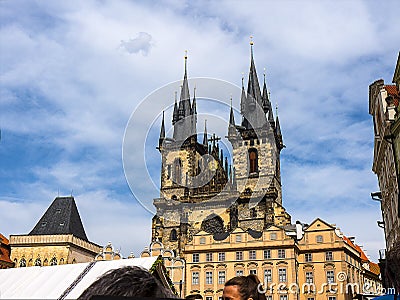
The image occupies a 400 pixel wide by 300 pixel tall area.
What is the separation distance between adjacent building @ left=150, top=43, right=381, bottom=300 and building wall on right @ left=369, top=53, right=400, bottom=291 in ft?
37.4

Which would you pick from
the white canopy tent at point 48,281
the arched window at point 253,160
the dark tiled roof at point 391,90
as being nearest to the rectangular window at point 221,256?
the arched window at point 253,160

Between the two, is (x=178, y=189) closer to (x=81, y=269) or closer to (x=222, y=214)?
(x=222, y=214)

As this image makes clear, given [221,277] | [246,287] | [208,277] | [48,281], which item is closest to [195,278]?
[208,277]

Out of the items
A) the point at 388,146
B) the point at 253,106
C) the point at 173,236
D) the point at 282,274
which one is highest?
the point at 253,106

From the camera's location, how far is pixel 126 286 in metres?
1.43

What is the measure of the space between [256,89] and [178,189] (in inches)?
682

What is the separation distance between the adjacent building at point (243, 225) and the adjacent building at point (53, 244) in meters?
7.86

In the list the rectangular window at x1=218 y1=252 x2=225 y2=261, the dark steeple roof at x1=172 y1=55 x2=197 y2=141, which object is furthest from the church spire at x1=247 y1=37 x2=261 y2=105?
the rectangular window at x1=218 y1=252 x2=225 y2=261

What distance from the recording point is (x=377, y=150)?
23.0 metres

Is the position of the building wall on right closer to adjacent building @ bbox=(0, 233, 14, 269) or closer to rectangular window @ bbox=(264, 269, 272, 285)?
rectangular window @ bbox=(264, 269, 272, 285)

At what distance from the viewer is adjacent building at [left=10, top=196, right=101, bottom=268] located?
40.1 m

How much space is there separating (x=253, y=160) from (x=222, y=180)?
17.9 ft

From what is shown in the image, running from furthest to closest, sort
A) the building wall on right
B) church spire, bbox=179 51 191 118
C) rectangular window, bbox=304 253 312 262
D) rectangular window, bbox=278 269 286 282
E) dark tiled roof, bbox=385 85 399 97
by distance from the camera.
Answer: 1. church spire, bbox=179 51 191 118
2. rectangular window, bbox=304 253 312 262
3. rectangular window, bbox=278 269 286 282
4. dark tiled roof, bbox=385 85 399 97
5. the building wall on right

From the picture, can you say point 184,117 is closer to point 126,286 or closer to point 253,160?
point 253,160
